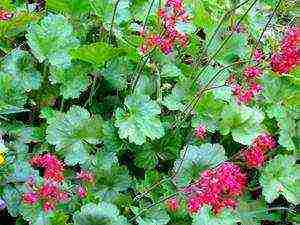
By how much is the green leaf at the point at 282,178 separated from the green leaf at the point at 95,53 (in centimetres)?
72

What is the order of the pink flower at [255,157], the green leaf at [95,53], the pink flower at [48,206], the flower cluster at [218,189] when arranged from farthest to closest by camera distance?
the green leaf at [95,53] → the pink flower at [255,157] → the pink flower at [48,206] → the flower cluster at [218,189]

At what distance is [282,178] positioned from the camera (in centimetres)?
265

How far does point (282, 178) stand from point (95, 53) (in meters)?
0.85

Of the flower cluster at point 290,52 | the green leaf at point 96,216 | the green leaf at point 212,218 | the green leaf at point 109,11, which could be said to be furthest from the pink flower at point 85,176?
the flower cluster at point 290,52

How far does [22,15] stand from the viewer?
8.67ft

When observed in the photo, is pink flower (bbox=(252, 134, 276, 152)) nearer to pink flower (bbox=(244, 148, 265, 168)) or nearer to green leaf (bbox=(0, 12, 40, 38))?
pink flower (bbox=(244, 148, 265, 168))

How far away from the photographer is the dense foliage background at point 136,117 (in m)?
2.39

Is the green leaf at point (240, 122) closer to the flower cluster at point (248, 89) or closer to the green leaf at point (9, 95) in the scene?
the flower cluster at point (248, 89)

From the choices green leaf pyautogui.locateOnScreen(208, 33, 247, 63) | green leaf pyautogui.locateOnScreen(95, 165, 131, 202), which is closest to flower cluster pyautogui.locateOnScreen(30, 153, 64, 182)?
green leaf pyautogui.locateOnScreen(95, 165, 131, 202)

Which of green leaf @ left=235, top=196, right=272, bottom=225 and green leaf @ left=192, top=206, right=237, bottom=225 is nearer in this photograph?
green leaf @ left=192, top=206, right=237, bottom=225

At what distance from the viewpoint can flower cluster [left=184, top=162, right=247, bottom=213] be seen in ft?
6.84

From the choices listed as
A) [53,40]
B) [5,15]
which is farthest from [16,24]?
[53,40]

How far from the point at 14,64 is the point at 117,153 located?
1.66 ft

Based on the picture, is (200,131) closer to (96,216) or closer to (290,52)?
(290,52)
